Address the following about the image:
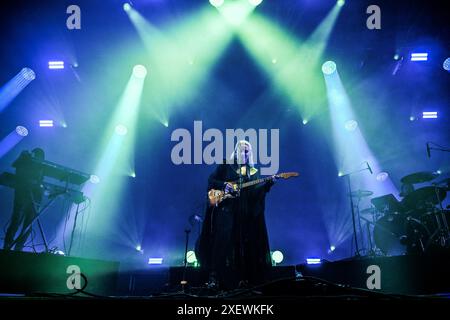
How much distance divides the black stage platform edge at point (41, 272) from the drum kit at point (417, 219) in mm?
4975

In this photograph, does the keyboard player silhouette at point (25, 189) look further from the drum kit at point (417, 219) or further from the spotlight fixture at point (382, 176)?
the spotlight fixture at point (382, 176)

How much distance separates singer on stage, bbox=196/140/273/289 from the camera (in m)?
3.45

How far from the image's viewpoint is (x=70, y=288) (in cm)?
365

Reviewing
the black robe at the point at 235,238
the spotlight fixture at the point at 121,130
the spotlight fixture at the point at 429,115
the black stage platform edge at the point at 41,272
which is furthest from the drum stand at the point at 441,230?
the spotlight fixture at the point at 121,130

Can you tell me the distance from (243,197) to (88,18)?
587 cm

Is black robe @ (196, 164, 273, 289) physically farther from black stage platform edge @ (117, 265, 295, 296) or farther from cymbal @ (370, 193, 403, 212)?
cymbal @ (370, 193, 403, 212)

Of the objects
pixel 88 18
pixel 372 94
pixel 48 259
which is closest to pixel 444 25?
pixel 372 94

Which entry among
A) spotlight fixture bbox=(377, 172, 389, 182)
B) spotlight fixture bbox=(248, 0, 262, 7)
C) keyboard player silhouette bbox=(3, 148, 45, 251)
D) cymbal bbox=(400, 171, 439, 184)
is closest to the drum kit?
cymbal bbox=(400, 171, 439, 184)

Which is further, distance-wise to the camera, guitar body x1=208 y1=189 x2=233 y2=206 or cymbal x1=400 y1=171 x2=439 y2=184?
cymbal x1=400 y1=171 x2=439 y2=184

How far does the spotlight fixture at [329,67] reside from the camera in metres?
7.90

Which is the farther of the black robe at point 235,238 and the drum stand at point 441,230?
the drum stand at point 441,230

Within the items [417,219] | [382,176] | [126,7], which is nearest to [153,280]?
[417,219]

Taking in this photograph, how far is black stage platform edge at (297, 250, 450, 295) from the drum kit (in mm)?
1989
